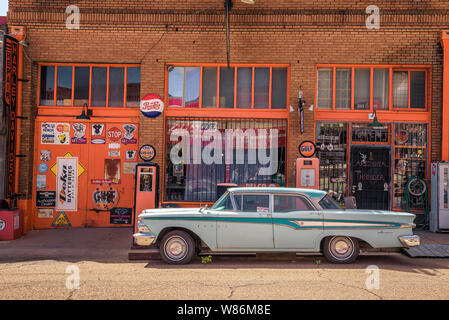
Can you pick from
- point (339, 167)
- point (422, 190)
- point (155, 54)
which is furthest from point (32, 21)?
point (422, 190)

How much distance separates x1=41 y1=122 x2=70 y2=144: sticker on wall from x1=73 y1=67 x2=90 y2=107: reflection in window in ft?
2.51

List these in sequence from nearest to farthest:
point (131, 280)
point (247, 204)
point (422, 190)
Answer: point (131, 280)
point (247, 204)
point (422, 190)

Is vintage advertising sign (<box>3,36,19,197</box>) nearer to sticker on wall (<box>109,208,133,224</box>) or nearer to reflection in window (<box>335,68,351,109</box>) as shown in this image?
sticker on wall (<box>109,208,133,224</box>)

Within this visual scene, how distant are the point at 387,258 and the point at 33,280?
6.58 meters

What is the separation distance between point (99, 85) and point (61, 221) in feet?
13.2

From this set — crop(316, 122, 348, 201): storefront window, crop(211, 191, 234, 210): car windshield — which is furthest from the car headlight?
crop(316, 122, 348, 201): storefront window

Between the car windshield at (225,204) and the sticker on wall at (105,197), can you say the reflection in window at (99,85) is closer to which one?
the sticker on wall at (105,197)

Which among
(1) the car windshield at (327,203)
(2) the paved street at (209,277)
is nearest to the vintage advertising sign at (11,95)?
(2) the paved street at (209,277)

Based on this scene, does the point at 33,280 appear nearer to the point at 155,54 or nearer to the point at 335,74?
the point at 155,54

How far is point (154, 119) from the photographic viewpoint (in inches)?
470

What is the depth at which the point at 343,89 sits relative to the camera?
40.1 feet

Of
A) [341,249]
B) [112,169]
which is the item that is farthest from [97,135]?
[341,249]

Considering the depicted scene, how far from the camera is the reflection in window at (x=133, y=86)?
12281 mm

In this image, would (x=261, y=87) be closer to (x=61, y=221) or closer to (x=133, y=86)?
(x=133, y=86)
